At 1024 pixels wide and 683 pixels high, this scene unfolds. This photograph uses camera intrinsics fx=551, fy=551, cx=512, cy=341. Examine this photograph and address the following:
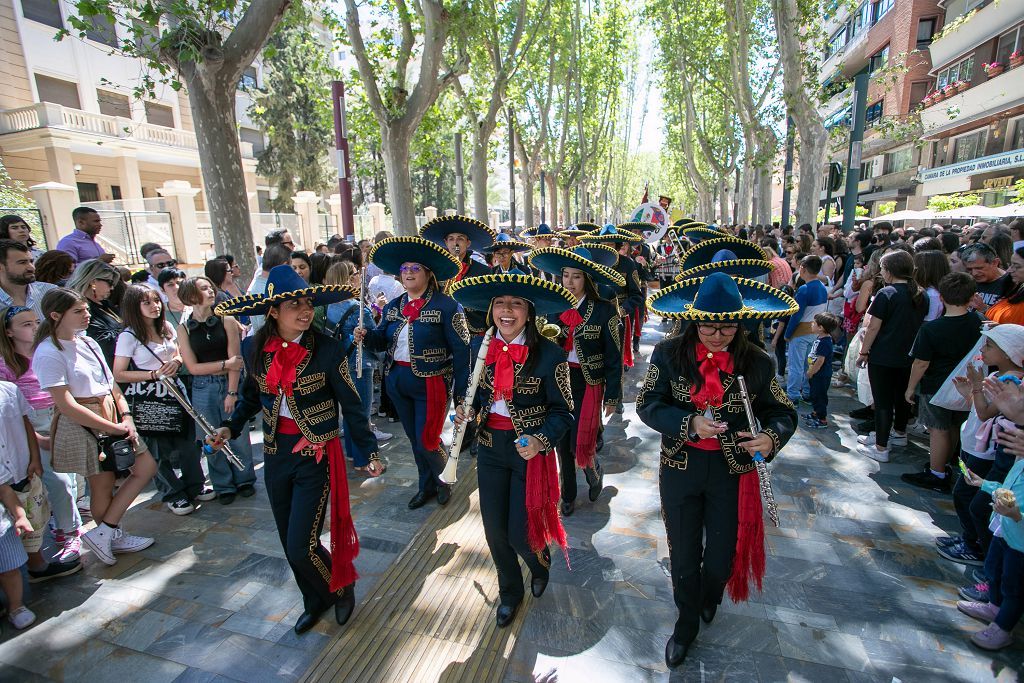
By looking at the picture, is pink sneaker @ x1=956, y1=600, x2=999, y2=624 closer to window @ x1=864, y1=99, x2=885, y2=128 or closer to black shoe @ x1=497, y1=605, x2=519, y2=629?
black shoe @ x1=497, y1=605, x2=519, y2=629

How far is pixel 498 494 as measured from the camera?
10.5 ft

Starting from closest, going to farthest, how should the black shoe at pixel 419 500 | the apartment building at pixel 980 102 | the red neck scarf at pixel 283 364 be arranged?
the red neck scarf at pixel 283 364, the black shoe at pixel 419 500, the apartment building at pixel 980 102

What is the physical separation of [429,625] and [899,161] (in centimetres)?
4284

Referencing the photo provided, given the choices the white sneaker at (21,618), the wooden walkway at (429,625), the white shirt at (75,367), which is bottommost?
the wooden walkway at (429,625)

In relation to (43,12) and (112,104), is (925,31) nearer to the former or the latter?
(112,104)

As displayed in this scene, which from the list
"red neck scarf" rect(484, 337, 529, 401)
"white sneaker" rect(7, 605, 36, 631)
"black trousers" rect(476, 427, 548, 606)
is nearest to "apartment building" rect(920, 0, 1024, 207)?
"red neck scarf" rect(484, 337, 529, 401)

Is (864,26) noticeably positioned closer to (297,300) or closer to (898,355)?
(898,355)

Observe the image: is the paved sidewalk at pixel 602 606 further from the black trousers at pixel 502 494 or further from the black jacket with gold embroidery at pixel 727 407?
the black jacket with gold embroidery at pixel 727 407

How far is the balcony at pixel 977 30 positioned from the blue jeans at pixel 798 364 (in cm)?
2238

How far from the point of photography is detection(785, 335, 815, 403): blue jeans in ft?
22.7

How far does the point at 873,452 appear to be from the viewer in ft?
18.5

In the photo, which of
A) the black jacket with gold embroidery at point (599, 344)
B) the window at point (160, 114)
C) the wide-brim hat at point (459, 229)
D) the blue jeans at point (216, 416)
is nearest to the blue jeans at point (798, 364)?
the black jacket with gold embroidery at point (599, 344)

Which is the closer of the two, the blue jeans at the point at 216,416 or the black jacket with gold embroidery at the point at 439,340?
the black jacket with gold embroidery at the point at 439,340

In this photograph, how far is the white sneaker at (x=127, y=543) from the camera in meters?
4.15
